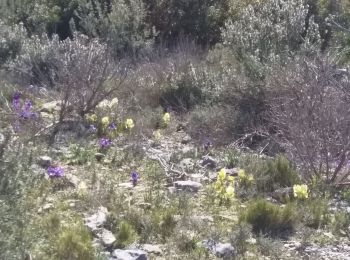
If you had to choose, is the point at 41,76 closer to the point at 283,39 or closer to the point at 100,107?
the point at 100,107

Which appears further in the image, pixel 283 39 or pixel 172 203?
pixel 283 39

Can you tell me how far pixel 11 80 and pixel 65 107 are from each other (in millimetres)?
1660

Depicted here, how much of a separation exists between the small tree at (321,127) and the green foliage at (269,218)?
81 centimetres

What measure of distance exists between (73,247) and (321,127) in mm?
2403

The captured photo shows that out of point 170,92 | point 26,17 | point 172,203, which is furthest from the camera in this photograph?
point 26,17

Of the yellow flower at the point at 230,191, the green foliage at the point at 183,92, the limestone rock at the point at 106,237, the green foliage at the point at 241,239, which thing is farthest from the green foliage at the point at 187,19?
the limestone rock at the point at 106,237

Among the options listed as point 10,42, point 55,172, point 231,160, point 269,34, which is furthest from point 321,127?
point 10,42

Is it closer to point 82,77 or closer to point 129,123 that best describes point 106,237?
Result: point 129,123

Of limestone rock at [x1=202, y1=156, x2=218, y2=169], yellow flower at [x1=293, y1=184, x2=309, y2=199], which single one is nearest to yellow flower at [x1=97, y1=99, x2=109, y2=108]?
limestone rock at [x1=202, y1=156, x2=218, y2=169]

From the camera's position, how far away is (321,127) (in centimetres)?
539

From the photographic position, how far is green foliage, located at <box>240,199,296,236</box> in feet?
15.4

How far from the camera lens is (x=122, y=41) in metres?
9.63

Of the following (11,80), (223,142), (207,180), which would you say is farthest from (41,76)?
(207,180)

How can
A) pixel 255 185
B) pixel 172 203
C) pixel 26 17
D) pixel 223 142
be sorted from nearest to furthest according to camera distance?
pixel 172 203 < pixel 255 185 < pixel 223 142 < pixel 26 17
